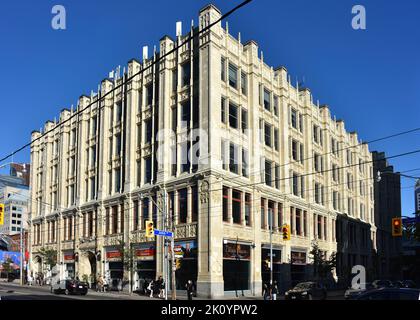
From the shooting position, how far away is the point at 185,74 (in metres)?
46.7

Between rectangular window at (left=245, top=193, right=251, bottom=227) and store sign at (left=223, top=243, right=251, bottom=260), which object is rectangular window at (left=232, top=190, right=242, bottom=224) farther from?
store sign at (left=223, top=243, right=251, bottom=260)

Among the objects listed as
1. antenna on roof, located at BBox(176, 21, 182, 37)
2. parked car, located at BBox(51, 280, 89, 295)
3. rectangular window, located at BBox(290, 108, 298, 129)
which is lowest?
parked car, located at BBox(51, 280, 89, 295)

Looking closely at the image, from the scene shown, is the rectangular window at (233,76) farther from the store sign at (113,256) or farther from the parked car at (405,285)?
the parked car at (405,285)

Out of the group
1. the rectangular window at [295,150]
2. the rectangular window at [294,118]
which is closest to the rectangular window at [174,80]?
the rectangular window at [294,118]

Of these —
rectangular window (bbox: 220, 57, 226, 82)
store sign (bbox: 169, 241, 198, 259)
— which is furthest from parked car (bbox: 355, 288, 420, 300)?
rectangular window (bbox: 220, 57, 226, 82)

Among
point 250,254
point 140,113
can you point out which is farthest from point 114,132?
point 250,254

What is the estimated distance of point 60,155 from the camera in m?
66.1

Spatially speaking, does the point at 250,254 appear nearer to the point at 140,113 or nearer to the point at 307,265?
the point at 307,265

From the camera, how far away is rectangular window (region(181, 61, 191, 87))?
4602cm

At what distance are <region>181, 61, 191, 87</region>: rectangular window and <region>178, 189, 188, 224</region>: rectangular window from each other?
11.0 meters

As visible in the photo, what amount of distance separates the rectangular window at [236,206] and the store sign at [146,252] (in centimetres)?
892

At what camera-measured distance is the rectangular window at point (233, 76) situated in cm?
4634

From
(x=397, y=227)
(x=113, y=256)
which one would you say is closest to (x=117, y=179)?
(x=113, y=256)

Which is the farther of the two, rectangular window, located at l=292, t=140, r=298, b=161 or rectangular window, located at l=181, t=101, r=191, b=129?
rectangular window, located at l=292, t=140, r=298, b=161
